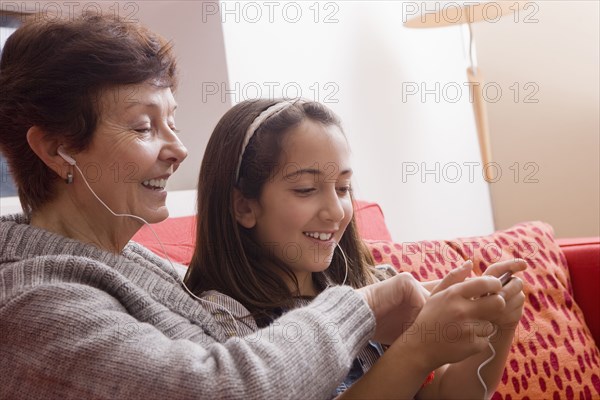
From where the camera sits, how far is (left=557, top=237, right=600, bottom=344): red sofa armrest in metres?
1.97

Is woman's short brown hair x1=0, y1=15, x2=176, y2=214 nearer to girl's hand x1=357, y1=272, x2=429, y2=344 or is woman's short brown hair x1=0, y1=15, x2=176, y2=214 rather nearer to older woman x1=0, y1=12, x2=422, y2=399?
older woman x1=0, y1=12, x2=422, y2=399

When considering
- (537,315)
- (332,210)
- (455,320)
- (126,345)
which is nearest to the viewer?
(126,345)

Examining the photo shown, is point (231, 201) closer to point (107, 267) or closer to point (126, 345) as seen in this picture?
point (107, 267)

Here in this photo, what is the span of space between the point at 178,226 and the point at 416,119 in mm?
1564

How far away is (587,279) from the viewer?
1.99 metres

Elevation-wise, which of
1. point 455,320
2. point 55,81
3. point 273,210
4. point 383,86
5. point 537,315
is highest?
point 55,81

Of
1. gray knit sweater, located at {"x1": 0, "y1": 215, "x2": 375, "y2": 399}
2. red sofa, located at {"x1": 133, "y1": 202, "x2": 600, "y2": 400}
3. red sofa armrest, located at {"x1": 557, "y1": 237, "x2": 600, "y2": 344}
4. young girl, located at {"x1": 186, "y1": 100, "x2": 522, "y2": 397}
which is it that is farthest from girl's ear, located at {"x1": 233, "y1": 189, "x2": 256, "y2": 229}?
red sofa armrest, located at {"x1": 557, "y1": 237, "x2": 600, "y2": 344}

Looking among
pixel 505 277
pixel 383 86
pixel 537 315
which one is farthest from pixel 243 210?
pixel 383 86

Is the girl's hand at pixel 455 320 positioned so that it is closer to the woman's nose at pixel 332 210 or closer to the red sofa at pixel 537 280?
the woman's nose at pixel 332 210

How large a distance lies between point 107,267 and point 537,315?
3.77 ft

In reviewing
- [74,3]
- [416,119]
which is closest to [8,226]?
[74,3]

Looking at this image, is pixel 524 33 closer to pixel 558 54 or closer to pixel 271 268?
pixel 558 54

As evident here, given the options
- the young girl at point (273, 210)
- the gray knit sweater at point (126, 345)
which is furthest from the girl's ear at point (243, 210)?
the gray knit sweater at point (126, 345)

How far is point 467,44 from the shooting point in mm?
3238
